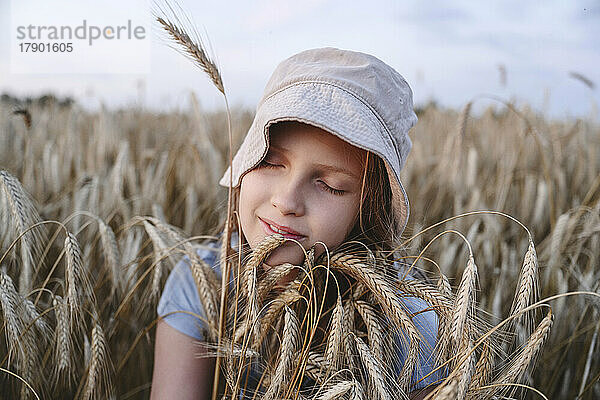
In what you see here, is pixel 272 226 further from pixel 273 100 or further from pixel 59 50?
pixel 59 50

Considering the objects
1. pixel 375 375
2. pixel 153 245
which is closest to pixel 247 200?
pixel 375 375

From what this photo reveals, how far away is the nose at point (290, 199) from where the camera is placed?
1.09m

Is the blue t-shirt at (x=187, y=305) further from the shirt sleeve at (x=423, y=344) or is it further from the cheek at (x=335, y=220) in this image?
the cheek at (x=335, y=220)

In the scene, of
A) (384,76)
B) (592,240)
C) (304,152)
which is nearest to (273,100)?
(304,152)

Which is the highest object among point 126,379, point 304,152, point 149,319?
point 304,152

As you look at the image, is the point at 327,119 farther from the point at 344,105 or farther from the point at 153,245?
the point at 153,245

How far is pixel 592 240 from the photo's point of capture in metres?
1.90

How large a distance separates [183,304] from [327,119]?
680 mm

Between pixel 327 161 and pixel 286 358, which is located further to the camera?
pixel 327 161

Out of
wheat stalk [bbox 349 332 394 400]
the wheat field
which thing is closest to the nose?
the wheat field

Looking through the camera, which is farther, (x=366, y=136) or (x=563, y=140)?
(x=563, y=140)

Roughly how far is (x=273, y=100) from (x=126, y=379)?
947 millimetres

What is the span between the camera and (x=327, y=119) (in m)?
1.09

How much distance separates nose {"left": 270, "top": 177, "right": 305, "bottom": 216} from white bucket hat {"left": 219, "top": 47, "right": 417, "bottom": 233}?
86mm
